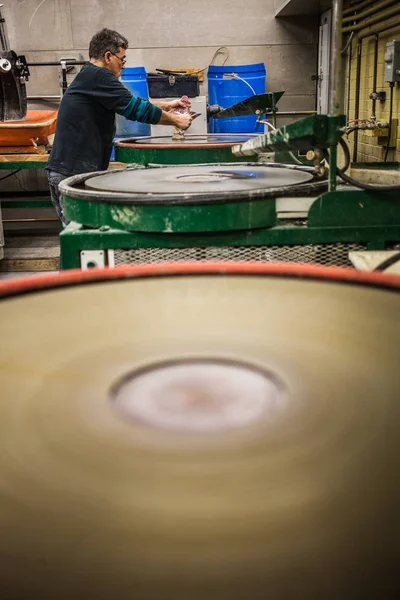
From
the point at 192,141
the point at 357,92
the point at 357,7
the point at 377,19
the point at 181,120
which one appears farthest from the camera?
the point at 357,92

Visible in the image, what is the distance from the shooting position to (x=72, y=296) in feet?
3.56

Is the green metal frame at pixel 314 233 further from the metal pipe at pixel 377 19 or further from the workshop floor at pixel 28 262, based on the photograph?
the metal pipe at pixel 377 19

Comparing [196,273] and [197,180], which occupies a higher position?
[197,180]

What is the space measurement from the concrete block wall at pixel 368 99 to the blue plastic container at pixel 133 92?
2.02m

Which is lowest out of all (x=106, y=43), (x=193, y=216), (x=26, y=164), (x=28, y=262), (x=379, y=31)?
(x=28, y=262)

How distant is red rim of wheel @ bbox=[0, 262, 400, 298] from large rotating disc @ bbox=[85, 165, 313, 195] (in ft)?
2.51

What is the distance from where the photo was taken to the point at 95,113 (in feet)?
12.4

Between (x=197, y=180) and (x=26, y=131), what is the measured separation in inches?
119

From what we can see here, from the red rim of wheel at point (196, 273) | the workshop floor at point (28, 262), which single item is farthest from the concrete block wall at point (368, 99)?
the red rim of wheel at point (196, 273)

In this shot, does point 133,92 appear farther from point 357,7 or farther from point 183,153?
point 183,153

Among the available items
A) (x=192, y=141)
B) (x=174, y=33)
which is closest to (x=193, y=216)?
(x=192, y=141)

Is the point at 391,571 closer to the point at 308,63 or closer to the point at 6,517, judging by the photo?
the point at 6,517

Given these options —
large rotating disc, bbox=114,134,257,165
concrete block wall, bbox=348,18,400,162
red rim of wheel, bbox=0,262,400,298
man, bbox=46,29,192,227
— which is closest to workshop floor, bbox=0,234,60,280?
man, bbox=46,29,192,227

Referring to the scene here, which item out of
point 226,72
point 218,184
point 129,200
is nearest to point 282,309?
point 129,200
